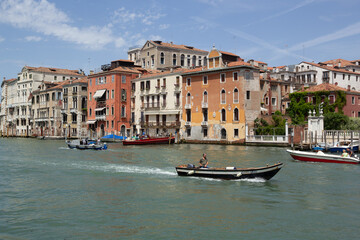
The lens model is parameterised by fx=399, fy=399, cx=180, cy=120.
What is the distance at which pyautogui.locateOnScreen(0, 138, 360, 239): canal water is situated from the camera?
10047mm

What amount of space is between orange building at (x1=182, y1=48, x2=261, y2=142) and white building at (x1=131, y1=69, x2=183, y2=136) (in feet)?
4.33

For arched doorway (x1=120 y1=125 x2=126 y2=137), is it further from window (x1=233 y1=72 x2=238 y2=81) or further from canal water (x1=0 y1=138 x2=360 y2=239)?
canal water (x1=0 y1=138 x2=360 y2=239)

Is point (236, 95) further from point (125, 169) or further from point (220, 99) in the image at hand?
point (125, 169)

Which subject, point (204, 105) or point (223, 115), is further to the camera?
point (204, 105)

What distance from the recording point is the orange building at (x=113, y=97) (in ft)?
182

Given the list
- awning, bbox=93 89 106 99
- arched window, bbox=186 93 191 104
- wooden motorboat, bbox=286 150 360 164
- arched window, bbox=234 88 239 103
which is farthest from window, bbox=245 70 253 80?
awning, bbox=93 89 106 99

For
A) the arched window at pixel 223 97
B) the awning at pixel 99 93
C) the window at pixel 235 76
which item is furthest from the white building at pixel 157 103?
the window at pixel 235 76

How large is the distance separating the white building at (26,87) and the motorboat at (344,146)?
58105mm

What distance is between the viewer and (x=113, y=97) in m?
55.8

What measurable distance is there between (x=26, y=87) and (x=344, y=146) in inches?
2576

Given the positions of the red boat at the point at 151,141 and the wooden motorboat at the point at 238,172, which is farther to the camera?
the red boat at the point at 151,141

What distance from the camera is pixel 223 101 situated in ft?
146

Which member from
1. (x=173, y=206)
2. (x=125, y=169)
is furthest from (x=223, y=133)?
(x=173, y=206)

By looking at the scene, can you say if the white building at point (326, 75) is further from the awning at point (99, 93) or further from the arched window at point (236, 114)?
the awning at point (99, 93)
